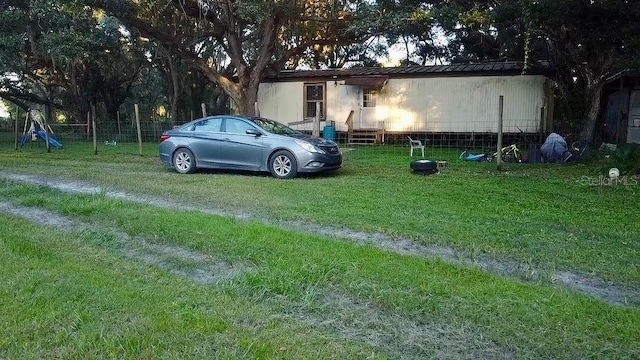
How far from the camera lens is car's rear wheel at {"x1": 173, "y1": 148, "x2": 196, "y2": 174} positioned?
1140 centimetres

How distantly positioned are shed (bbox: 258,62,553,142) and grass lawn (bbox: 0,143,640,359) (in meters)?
11.7

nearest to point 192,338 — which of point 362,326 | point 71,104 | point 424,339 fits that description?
point 362,326

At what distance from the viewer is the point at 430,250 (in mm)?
5086

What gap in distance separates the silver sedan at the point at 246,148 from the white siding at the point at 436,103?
1053cm

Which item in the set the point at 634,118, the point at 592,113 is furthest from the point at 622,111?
the point at 592,113

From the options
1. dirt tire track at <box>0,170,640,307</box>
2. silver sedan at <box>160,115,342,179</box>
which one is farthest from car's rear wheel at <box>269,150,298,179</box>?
dirt tire track at <box>0,170,640,307</box>

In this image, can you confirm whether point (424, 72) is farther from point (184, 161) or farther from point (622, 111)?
point (184, 161)

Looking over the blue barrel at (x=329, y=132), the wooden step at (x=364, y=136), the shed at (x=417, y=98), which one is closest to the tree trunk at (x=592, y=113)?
the shed at (x=417, y=98)

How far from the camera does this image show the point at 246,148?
1079 centimetres

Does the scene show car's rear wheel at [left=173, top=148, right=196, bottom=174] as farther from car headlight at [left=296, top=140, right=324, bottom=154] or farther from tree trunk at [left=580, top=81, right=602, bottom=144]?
tree trunk at [left=580, top=81, right=602, bottom=144]

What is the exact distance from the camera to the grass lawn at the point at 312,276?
3.04m

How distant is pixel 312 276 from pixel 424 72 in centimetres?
1760

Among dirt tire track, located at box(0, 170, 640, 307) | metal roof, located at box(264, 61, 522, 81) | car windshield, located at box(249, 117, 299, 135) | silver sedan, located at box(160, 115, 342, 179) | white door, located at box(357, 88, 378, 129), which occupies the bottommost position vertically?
dirt tire track, located at box(0, 170, 640, 307)

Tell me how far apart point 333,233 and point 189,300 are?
2403mm
